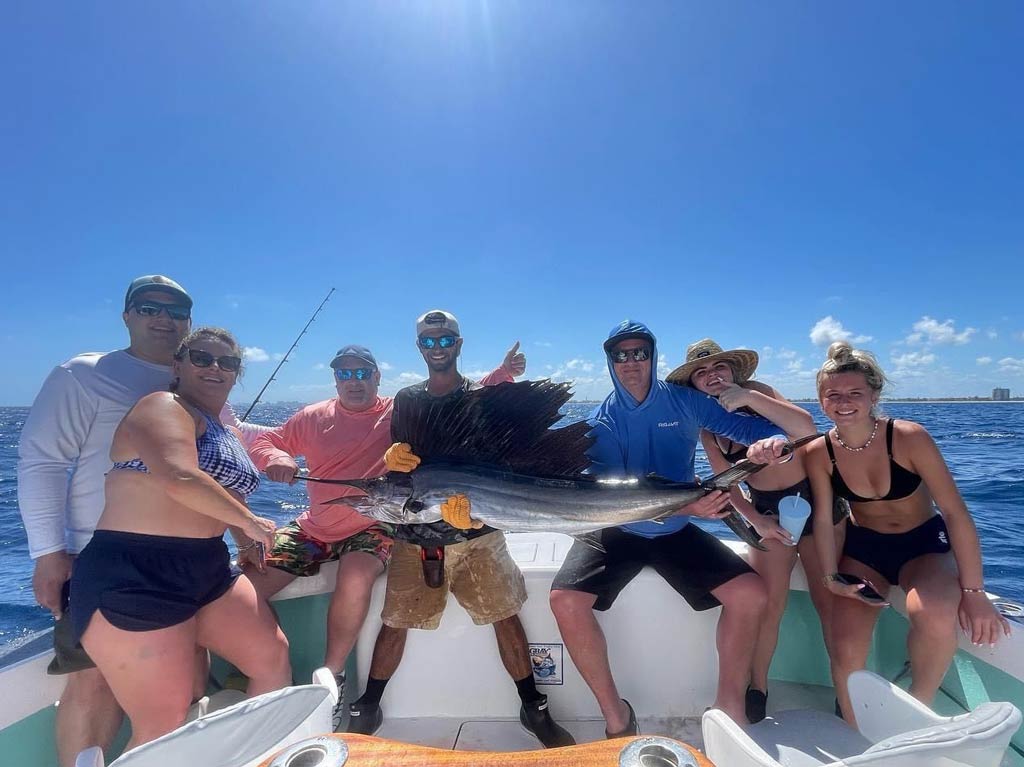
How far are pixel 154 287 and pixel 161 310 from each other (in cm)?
9

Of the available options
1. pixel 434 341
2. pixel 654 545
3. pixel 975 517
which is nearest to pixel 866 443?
pixel 654 545

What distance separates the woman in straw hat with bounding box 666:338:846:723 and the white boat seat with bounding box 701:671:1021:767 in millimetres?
199

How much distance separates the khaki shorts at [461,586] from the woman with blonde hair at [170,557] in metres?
0.54

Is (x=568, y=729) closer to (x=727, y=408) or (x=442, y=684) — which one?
(x=442, y=684)

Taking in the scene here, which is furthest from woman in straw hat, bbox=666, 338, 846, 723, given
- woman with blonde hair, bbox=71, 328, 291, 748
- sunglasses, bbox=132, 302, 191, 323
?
sunglasses, bbox=132, 302, 191, 323

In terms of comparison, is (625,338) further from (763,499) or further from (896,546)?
(896,546)

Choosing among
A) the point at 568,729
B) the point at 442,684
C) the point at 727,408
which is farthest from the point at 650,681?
the point at 727,408

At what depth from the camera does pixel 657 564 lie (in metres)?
2.27

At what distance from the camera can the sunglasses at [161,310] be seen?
1958 mm

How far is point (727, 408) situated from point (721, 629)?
3.00ft

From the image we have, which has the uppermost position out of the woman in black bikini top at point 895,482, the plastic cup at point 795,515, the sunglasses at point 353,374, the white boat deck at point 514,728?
the sunglasses at point 353,374

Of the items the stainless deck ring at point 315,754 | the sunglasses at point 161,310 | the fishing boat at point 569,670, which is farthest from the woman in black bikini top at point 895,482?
the sunglasses at point 161,310

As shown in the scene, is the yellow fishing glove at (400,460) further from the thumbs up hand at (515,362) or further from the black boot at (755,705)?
the black boot at (755,705)

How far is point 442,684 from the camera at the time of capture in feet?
7.73
